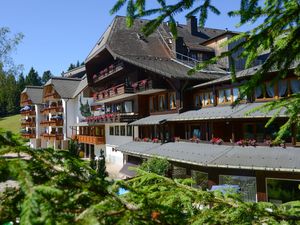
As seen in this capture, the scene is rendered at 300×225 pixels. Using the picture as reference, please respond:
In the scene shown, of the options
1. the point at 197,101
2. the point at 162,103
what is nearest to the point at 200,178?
the point at 197,101

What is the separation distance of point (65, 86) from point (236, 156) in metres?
41.3

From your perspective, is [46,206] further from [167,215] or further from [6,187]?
[167,215]

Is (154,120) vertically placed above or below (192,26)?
below

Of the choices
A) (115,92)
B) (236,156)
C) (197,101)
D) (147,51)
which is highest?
(147,51)

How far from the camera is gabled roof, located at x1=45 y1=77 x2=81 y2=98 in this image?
175 ft

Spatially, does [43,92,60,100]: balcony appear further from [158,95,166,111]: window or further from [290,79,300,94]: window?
[290,79,300,94]: window

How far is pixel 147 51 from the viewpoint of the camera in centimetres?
3488

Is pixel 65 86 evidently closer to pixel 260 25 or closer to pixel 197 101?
pixel 197 101

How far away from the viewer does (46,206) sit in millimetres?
1526

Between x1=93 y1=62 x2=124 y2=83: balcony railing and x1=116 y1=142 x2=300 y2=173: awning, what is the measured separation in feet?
39.1

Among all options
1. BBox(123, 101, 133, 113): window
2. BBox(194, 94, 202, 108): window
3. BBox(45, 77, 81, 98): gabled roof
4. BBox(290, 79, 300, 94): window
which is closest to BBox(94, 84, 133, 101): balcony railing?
BBox(123, 101, 133, 113): window

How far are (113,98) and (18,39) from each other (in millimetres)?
12578

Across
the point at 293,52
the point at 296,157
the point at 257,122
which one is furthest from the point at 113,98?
the point at 293,52

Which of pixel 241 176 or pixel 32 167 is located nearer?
pixel 32 167
